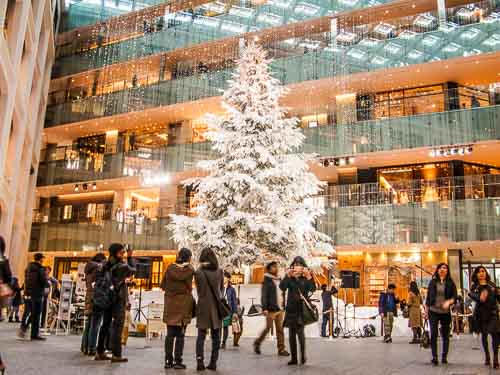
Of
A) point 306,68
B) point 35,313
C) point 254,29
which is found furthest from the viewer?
point 254,29

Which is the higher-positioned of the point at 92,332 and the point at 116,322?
the point at 116,322

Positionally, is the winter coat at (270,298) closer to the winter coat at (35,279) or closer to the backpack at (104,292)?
the backpack at (104,292)

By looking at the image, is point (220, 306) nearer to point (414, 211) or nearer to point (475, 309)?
point (475, 309)

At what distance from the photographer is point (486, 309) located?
10.2 metres

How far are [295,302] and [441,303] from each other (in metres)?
2.83

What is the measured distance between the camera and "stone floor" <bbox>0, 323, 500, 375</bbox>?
8844 millimetres

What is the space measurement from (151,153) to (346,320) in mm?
16034

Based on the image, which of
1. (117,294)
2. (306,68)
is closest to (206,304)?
(117,294)

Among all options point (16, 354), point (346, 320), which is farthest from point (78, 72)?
point (16, 354)

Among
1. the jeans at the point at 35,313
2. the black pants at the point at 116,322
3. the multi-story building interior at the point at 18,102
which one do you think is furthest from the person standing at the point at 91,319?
the multi-story building interior at the point at 18,102

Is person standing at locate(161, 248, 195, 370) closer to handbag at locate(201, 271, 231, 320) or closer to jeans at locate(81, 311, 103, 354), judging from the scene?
handbag at locate(201, 271, 231, 320)

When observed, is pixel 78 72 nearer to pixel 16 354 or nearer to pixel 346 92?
pixel 346 92

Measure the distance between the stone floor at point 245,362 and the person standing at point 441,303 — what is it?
41 centimetres

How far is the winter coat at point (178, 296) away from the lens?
901 centimetres
